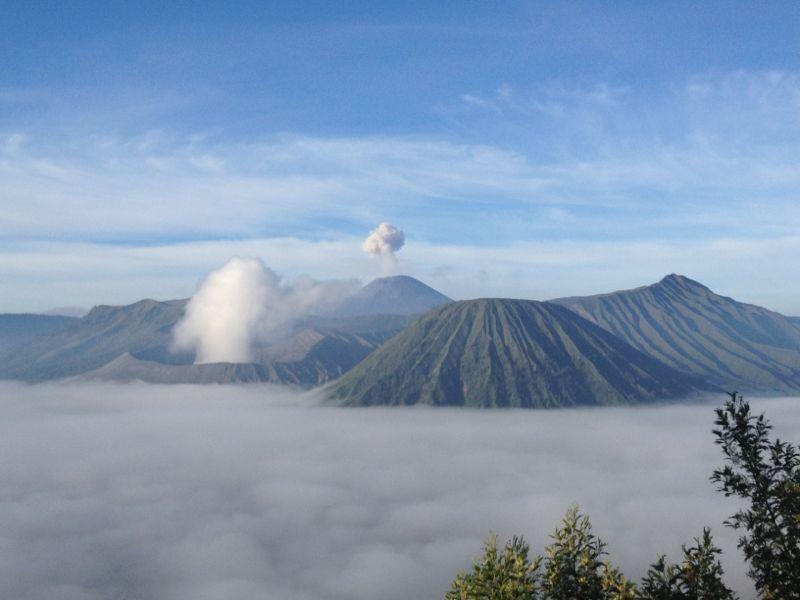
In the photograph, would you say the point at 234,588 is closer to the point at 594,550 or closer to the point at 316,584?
the point at 316,584

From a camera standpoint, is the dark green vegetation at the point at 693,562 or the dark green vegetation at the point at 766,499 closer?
the dark green vegetation at the point at 693,562

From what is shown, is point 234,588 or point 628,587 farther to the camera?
point 234,588

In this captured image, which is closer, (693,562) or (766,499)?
(693,562)

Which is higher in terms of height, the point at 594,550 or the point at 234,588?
the point at 594,550

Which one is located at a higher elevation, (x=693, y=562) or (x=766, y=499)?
(x=766, y=499)

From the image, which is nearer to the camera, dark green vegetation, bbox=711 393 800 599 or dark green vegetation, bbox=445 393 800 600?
dark green vegetation, bbox=445 393 800 600

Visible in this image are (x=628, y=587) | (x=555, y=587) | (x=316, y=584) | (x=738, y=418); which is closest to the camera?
(x=628, y=587)

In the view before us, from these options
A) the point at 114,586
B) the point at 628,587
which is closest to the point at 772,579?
the point at 628,587

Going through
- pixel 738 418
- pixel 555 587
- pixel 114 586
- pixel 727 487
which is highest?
pixel 738 418
